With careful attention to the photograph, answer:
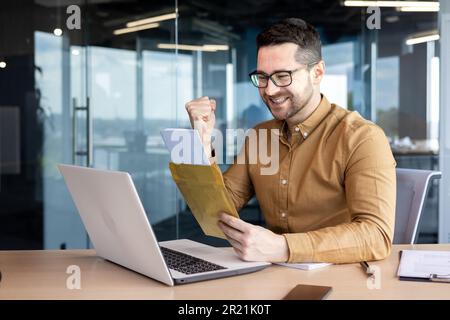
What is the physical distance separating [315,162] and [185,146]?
47 centimetres

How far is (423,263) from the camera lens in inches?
63.0

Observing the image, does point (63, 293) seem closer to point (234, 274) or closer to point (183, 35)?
point (234, 274)

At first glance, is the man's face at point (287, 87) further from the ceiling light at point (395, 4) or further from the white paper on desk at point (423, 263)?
the ceiling light at point (395, 4)

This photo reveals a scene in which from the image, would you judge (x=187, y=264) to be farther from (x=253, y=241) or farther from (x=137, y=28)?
(x=137, y=28)

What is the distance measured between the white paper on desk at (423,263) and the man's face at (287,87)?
560 mm

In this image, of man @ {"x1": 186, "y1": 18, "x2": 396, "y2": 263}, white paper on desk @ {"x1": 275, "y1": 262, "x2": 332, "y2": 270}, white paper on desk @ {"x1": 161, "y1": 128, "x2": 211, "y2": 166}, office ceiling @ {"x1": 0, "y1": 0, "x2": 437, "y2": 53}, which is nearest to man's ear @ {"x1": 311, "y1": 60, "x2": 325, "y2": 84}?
man @ {"x1": 186, "y1": 18, "x2": 396, "y2": 263}

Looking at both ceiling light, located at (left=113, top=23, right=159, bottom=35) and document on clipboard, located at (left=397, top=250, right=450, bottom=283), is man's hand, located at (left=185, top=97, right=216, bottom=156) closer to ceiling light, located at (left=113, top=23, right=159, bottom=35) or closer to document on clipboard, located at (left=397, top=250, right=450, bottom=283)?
document on clipboard, located at (left=397, top=250, right=450, bottom=283)

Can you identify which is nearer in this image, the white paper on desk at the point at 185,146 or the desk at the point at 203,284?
the desk at the point at 203,284

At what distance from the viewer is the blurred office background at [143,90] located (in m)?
4.33

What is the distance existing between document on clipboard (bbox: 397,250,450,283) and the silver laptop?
35cm

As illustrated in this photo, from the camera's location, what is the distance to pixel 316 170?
6.26 feet

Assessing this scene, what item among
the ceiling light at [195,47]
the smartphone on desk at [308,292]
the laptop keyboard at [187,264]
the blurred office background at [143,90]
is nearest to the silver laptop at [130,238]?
the laptop keyboard at [187,264]
